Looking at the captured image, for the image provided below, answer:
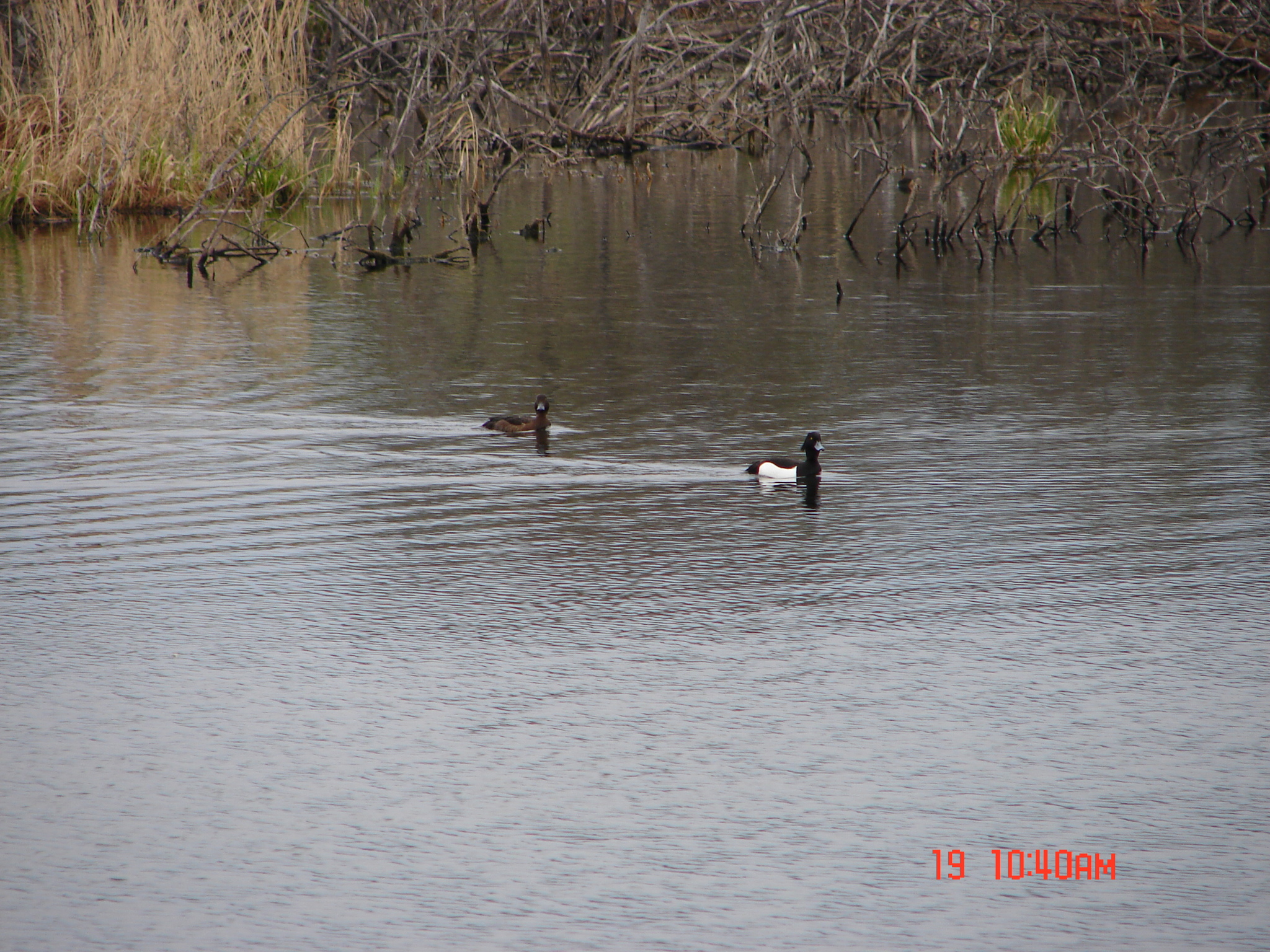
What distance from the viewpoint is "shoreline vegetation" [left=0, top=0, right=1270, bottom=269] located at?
18938 mm

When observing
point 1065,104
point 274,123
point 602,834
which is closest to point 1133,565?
point 602,834

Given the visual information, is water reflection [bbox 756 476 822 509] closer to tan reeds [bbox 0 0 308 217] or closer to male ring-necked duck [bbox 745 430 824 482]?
male ring-necked duck [bbox 745 430 824 482]

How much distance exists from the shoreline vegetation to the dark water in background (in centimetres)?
591

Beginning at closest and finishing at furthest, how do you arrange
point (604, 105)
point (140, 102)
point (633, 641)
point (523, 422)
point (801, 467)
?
point (633, 641)
point (801, 467)
point (523, 422)
point (140, 102)
point (604, 105)

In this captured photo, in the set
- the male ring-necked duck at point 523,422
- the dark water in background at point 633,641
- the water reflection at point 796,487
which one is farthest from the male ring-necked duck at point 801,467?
the male ring-necked duck at point 523,422

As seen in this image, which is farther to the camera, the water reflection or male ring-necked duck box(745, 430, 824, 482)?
male ring-necked duck box(745, 430, 824, 482)

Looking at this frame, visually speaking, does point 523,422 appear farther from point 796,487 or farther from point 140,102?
point 140,102

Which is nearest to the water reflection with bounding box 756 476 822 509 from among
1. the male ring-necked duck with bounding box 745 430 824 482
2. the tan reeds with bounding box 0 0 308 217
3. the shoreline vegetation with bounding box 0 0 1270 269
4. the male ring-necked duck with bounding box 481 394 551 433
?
the male ring-necked duck with bounding box 745 430 824 482

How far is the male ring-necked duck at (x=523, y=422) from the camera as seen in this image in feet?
32.6

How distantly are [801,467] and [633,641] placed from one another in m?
2.63

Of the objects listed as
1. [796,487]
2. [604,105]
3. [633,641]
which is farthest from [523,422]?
[604,105]

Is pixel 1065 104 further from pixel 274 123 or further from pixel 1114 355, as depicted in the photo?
pixel 1114 355

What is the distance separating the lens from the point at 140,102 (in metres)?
19.7

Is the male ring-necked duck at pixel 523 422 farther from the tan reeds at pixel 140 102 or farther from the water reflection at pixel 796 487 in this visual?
the tan reeds at pixel 140 102
